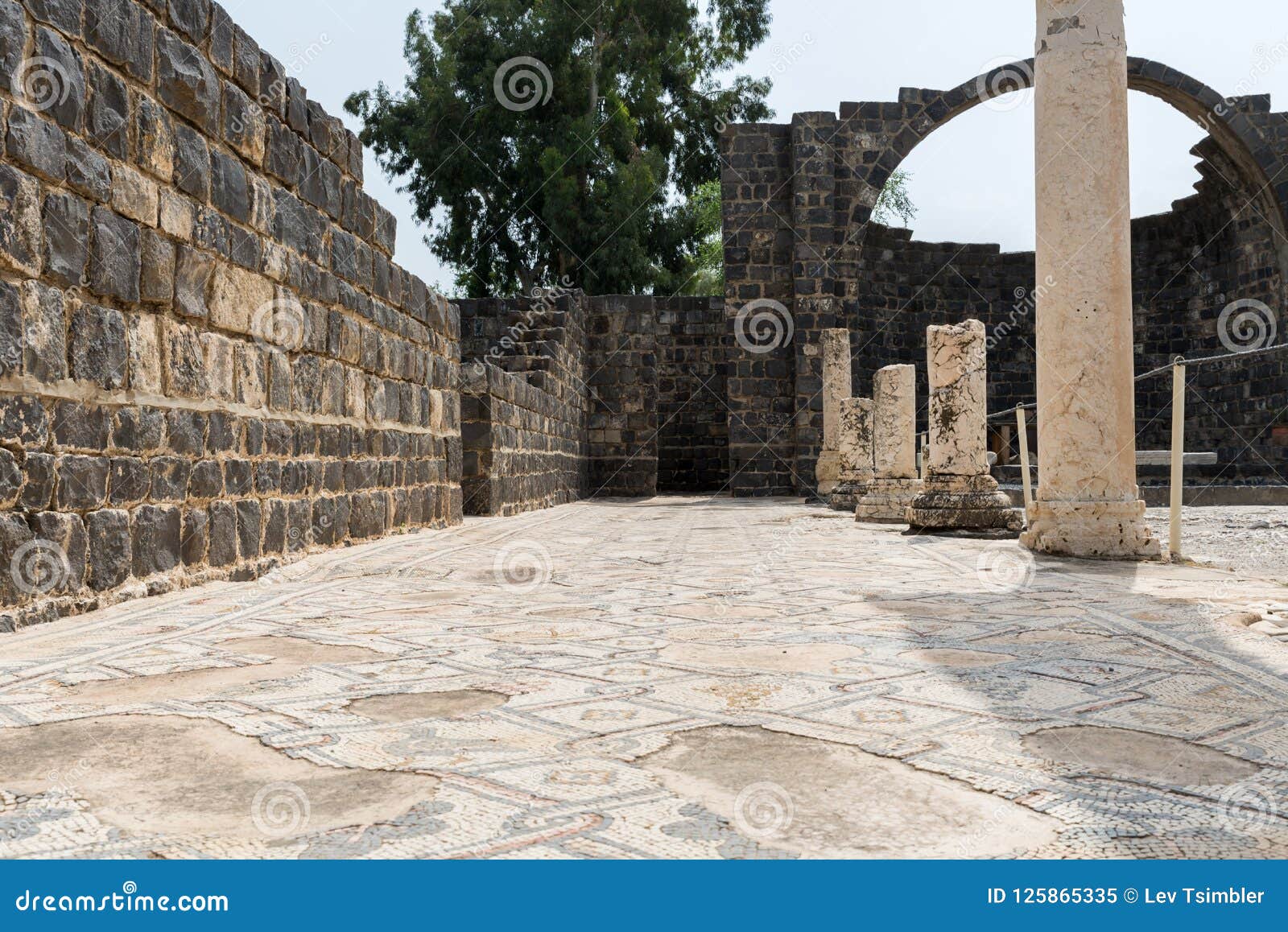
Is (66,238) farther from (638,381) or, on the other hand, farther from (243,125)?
(638,381)

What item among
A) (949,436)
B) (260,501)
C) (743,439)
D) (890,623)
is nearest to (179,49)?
(260,501)

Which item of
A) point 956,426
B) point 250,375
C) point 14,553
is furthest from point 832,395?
point 14,553

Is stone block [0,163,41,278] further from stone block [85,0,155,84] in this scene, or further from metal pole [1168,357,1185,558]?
metal pole [1168,357,1185,558]

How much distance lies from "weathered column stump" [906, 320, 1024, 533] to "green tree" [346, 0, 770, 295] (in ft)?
53.4

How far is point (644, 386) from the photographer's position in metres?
19.6

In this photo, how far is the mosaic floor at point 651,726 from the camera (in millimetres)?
1760

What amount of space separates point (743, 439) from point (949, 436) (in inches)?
380

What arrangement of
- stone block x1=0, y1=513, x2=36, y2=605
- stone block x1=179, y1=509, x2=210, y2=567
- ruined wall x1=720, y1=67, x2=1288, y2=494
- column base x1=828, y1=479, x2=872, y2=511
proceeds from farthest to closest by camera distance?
1. ruined wall x1=720, y1=67, x2=1288, y2=494
2. column base x1=828, y1=479, x2=872, y2=511
3. stone block x1=179, y1=509, x2=210, y2=567
4. stone block x1=0, y1=513, x2=36, y2=605

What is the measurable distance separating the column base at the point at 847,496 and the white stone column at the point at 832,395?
1.97m

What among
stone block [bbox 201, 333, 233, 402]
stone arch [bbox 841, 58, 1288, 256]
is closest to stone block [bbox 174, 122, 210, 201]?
stone block [bbox 201, 333, 233, 402]

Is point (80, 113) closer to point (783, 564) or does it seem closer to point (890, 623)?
point (890, 623)

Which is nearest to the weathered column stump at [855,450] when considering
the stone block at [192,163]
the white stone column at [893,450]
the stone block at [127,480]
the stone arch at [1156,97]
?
the white stone column at [893,450]

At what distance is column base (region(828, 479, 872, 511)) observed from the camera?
44.2 feet

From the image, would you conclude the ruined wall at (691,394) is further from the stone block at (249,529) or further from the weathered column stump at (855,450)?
the stone block at (249,529)
